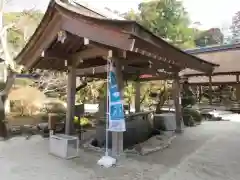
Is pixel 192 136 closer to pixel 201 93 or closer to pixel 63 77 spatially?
pixel 63 77

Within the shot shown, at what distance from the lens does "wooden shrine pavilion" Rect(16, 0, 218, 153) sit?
4188mm

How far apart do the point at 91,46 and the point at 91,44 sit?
0.58m

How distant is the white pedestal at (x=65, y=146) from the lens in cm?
511

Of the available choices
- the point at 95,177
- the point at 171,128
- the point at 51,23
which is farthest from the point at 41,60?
the point at 171,128

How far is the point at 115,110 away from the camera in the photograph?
4832 mm

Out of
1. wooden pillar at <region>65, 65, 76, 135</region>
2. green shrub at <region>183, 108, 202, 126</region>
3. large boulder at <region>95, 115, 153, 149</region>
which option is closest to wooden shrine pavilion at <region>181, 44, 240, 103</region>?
green shrub at <region>183, 108, 202, 126</region>

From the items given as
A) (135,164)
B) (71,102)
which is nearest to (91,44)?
(71,102)

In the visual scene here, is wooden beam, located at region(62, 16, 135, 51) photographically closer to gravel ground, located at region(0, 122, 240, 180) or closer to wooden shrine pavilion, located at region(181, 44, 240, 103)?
gravel ground, located at region(0, 122, 240, 180)

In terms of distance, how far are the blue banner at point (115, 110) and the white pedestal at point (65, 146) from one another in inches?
35.9

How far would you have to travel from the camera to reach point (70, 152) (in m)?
5.20

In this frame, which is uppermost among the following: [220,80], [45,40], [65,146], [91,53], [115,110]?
[45,40]

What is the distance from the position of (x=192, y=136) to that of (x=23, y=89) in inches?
352

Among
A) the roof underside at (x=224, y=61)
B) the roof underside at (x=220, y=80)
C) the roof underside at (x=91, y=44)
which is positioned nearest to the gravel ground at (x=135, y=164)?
the roof underside at (x=91, y=44)

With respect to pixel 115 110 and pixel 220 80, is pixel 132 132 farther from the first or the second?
pixel 220 80
